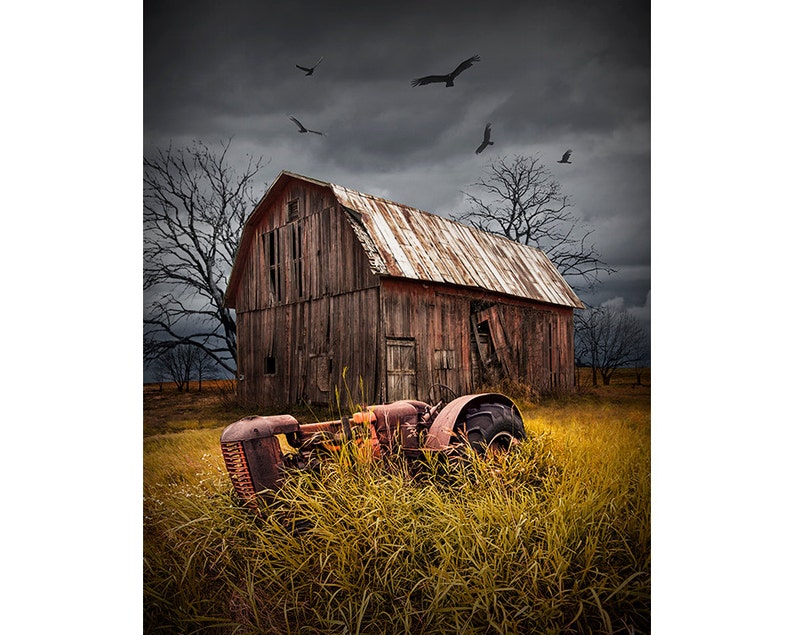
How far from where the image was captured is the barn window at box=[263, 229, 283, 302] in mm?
3527

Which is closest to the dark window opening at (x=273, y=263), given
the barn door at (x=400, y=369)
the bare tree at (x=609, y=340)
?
the barn door at (x=400, y=369)

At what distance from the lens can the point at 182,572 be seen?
3.09 m

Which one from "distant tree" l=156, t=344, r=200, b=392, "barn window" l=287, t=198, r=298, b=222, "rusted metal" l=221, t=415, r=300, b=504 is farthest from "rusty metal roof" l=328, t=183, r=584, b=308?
"distant tree" l=156, t=344, r=200, b=392

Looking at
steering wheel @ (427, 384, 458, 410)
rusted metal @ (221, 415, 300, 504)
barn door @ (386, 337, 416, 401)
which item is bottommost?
rusted metal @ (221, 415, 300, 504)

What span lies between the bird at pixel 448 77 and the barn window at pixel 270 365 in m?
1.57

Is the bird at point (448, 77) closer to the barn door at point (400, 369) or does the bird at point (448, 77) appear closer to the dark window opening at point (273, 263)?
the dark window opening at point (273, 263)

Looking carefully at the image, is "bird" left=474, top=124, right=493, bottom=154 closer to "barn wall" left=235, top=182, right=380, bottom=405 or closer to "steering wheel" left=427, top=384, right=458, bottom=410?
"barn wall" left=235, top=182, right=380, bottom=405

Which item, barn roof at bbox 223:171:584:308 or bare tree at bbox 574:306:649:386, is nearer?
bare tree at bbox 574:306:649:386

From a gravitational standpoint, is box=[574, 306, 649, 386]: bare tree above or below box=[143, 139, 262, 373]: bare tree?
below

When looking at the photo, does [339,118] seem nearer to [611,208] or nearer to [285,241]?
[285,241]

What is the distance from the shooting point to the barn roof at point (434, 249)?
3.25m

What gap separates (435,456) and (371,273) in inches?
38.5

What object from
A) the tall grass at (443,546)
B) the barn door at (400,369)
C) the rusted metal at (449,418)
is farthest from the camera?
the barn door at (400,369)

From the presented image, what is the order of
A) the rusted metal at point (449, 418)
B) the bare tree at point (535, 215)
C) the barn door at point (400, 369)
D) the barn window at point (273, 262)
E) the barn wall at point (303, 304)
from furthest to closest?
1. the barn window at point (273, 262)
2. the barn wall at point (303, 304)
3. the barn door at point (400, 369)
4. the bare tree at point (535, 215)
5. the rusted metal at point (449, 418)
